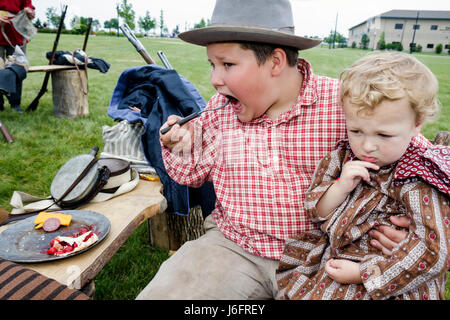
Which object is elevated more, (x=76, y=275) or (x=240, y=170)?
(x=240, y=170)

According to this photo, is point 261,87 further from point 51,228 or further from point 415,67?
point 51,228

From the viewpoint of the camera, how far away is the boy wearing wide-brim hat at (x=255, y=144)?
146 cm

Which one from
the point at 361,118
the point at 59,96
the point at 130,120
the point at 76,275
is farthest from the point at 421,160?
the point at 59,96

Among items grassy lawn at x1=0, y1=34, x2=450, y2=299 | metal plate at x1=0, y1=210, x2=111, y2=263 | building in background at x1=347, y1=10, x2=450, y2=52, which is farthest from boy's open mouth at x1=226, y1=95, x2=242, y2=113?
building in background at x1=347, y1=10, x2=450, y2=52

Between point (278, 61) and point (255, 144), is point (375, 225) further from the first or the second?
point (278, 61)

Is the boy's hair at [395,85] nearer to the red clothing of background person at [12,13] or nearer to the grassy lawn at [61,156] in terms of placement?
the grassy lawn at [61,156]

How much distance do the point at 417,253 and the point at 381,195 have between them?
25 centimetres

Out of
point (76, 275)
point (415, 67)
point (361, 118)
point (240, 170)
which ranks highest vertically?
point (415, 67)

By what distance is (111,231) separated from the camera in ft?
5.35

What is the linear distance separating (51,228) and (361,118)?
4.99 ft

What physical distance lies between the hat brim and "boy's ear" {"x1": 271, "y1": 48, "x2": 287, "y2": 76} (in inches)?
1.7

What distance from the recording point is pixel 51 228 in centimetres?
161

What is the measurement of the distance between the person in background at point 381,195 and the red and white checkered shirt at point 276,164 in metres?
0.15

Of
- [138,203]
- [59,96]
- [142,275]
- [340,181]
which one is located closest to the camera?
[340,181]
